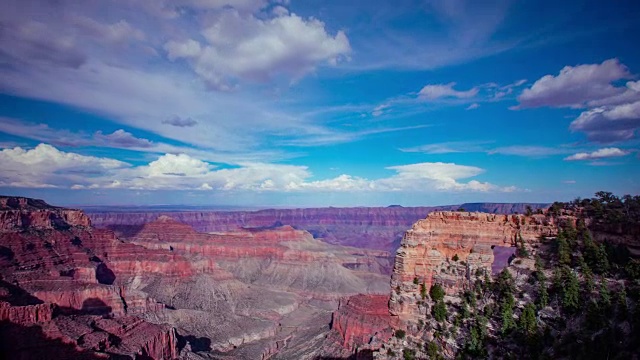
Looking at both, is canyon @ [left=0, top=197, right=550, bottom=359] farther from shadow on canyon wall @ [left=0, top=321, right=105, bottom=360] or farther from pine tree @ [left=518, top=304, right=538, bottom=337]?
pine tree @ [left=518, top=304, right=538, bottom=337]

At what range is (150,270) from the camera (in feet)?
362

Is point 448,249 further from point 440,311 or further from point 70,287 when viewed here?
point 70,287

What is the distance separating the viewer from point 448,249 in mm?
44188

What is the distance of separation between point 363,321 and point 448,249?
13796 millimetres

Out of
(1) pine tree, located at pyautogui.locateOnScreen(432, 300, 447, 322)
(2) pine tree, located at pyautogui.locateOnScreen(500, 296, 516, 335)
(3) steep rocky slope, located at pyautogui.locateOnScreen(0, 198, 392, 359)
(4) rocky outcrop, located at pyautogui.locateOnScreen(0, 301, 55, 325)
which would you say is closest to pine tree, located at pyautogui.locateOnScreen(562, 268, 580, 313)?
(2) pine tree, located at pyautogui.locateOnScreen(500, 296, 516, 335)

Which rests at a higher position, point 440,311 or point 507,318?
point 507,318

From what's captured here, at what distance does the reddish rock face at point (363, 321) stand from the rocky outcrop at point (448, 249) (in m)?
3.42

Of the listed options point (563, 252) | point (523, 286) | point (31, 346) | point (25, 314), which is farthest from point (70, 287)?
point (563, 252)

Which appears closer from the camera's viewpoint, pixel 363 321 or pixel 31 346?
pixel 31 346

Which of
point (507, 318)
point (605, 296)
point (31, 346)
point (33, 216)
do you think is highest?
point (33, 216)

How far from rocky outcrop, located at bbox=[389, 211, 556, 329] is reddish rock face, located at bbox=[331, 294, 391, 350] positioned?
3420mm

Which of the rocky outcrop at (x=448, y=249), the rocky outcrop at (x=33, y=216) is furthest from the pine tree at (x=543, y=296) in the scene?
the rocky outcrop at (x=33, y=216)

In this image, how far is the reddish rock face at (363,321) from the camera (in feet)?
153

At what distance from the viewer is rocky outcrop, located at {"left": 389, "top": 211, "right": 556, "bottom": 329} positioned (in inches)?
1610
